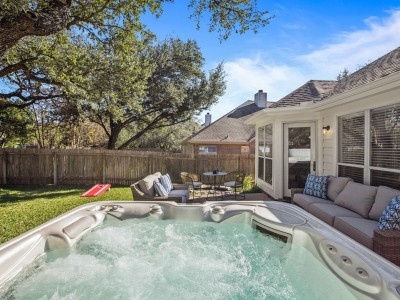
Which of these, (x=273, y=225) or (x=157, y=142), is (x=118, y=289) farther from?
(x=157, y=142)

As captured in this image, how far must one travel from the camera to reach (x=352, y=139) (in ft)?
17.6

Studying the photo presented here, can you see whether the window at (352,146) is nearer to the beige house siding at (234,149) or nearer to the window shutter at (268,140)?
the window shutter at (268,140)

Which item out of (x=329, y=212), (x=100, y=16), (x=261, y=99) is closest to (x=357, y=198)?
(x=329, y=212)

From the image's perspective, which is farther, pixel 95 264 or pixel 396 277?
pixel 95 264

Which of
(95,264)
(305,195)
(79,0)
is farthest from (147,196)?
(79,0)

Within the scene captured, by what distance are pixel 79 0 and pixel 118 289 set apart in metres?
5.38

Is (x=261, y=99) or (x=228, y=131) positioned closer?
(x=228, y=131)

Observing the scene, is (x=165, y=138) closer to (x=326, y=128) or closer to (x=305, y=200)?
(x=326, y=128)

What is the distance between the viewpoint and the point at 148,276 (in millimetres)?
2928

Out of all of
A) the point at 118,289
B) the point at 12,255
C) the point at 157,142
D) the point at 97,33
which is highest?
the point at 97,33

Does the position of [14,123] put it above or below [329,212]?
above

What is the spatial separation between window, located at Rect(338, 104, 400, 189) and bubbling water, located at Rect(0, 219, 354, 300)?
8.01 feet

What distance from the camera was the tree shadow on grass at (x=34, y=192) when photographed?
7.98 meters

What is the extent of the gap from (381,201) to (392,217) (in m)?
0.77
